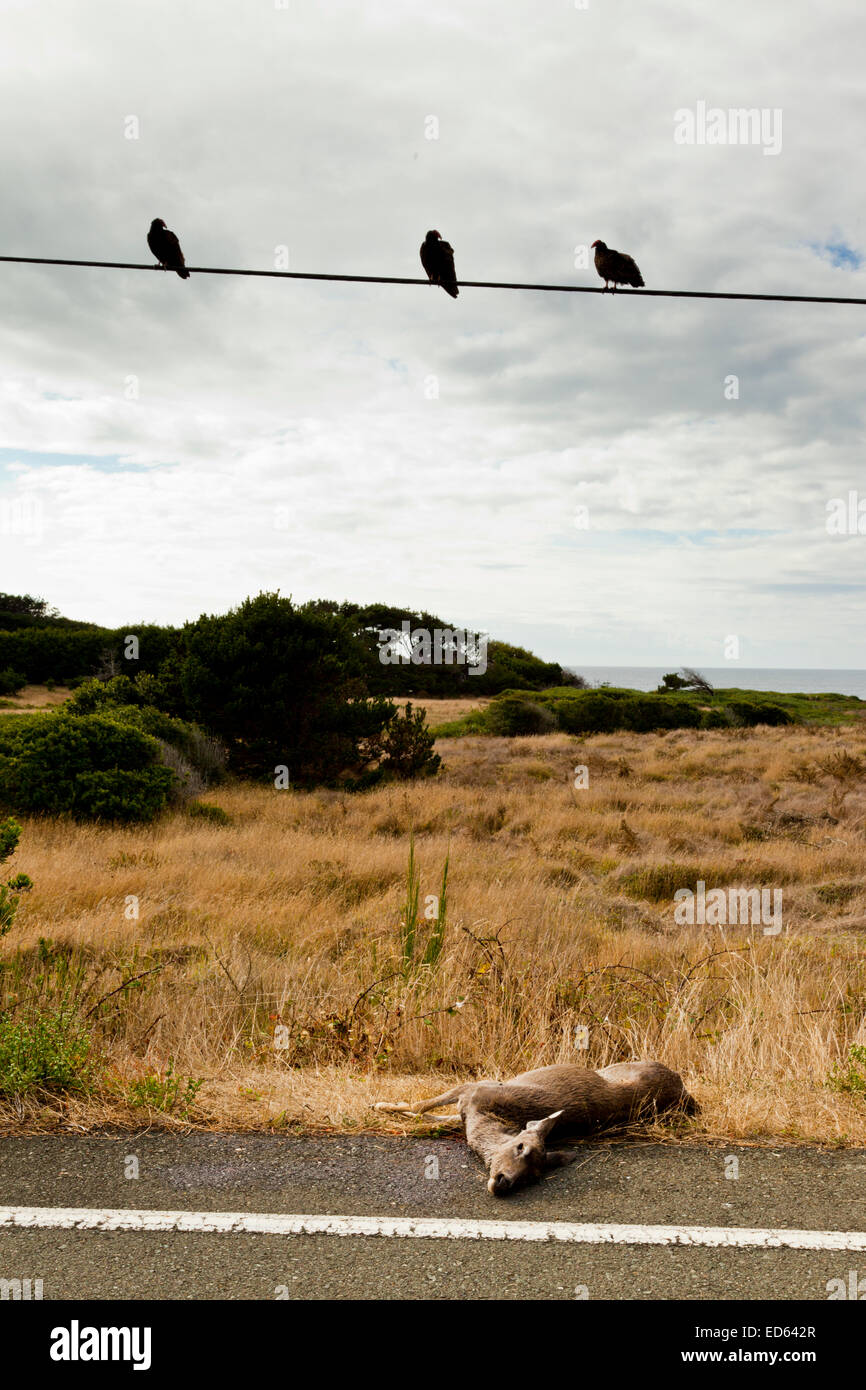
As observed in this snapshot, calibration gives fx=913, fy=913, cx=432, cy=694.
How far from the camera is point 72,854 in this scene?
12.2 meters

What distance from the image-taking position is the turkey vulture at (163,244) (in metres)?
7.36

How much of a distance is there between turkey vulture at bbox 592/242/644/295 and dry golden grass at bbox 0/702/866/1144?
5.67 meters

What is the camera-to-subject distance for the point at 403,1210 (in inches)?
136

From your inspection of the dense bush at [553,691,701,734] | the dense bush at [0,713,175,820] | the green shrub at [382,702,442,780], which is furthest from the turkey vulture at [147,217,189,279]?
the dense bush at [553,691,701,734]

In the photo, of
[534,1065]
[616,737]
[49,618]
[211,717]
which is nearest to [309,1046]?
[534,1065]

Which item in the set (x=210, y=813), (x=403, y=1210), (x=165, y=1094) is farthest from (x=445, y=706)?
(x=403, y=1210)

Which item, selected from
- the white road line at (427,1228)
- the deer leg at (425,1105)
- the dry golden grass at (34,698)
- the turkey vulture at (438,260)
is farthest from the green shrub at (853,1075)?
the dry golden grass at (34,698)

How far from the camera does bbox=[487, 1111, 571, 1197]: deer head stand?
3.56 metres

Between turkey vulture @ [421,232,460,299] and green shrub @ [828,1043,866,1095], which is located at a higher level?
turkey vulture @ [421,232,460,299]

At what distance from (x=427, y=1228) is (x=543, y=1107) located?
90cm

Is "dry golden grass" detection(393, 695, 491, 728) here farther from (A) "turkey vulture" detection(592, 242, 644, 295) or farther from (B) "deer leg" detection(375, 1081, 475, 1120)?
(B) "deer leg" detection(375, 1081, 475, 1120)

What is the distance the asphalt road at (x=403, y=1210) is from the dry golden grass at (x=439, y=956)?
0.31 metres
